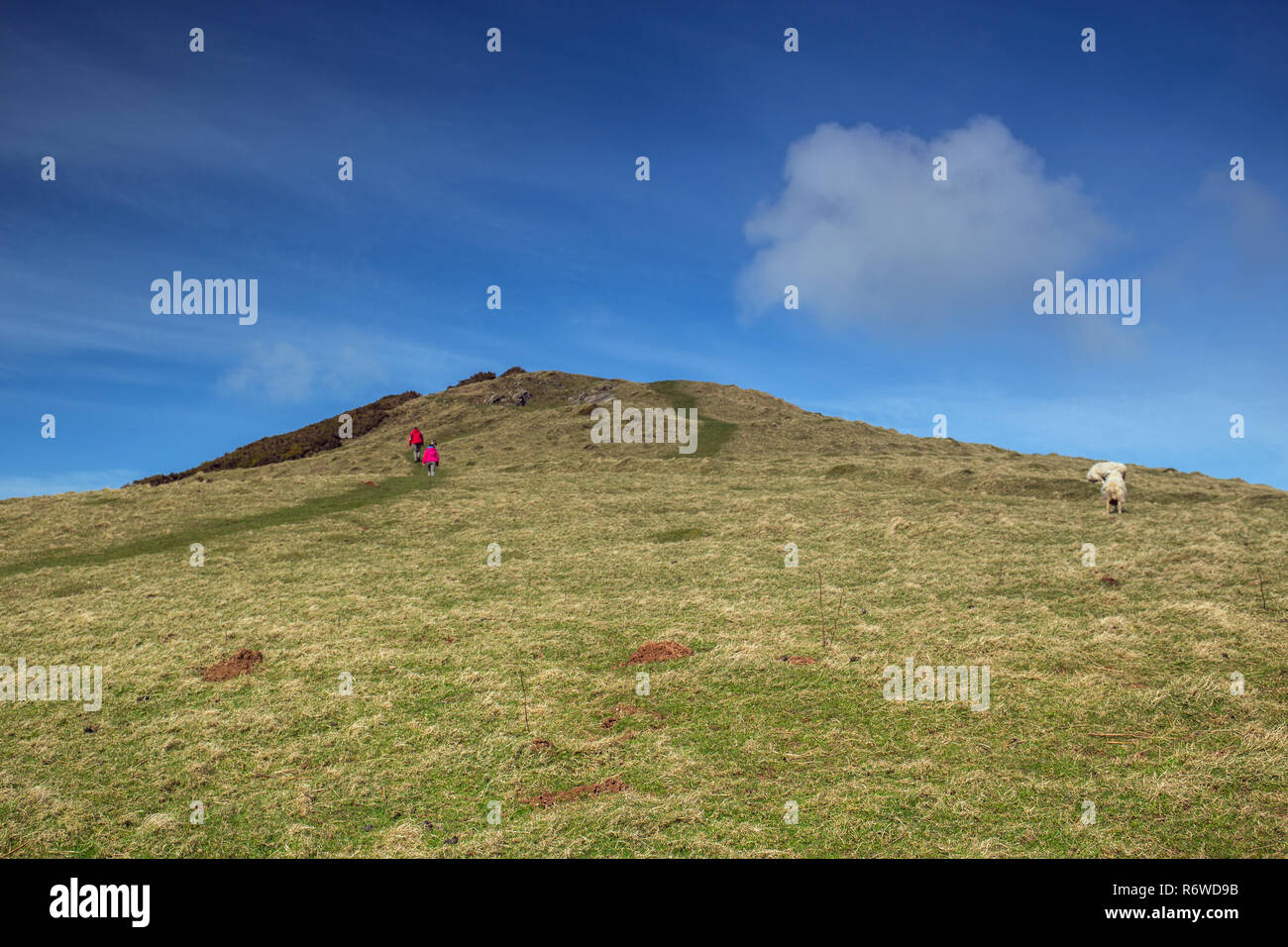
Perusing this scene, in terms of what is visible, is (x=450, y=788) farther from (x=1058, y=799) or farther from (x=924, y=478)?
(x=924, y=478)

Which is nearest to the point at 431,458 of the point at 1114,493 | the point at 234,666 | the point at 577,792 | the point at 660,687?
the point at 234,666

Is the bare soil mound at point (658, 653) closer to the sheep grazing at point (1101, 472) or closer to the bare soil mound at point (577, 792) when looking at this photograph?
the bare soil mound at point (577, 792)

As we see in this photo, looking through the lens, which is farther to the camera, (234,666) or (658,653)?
(234,666)

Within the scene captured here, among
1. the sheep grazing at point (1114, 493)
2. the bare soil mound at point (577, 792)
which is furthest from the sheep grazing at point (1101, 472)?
the bare soil mound at point (577, 792)

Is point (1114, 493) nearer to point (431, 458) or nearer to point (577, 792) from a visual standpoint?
point (577, 792)

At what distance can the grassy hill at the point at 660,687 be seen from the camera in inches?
379

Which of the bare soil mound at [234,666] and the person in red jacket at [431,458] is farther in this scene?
the person in red jacket at [431,458]

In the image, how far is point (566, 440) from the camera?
6862 cm

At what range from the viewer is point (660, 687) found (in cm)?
1455

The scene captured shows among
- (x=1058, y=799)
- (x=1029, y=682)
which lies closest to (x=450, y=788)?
(x=1058, y=799)

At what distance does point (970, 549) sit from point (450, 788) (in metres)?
21.3

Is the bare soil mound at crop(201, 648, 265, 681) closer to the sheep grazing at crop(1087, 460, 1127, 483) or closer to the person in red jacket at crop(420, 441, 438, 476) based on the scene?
the person in red jacket at crop(420, 441, 438, 476)
